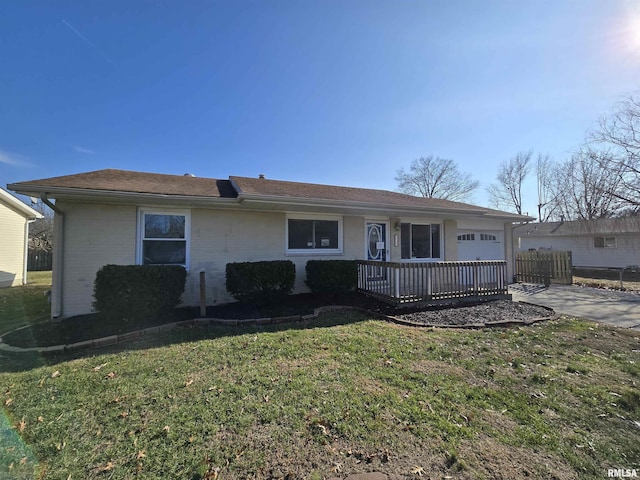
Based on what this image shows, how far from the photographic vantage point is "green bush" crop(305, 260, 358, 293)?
26.7ft

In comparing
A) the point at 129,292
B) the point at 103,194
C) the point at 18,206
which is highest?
the point at 18,206

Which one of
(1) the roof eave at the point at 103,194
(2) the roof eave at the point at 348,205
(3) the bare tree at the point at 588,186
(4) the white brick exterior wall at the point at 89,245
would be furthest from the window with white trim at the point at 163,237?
(3) the bare tree at the point at 588,186

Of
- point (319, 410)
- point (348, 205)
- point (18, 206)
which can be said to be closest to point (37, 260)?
point (18, 206)

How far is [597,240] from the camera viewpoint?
22016mm

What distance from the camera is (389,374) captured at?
375 cm

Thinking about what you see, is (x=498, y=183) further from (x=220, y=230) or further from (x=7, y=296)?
(x=7, y=296)

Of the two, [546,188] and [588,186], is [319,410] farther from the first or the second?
[546,188]

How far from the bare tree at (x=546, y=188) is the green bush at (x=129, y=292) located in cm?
3633

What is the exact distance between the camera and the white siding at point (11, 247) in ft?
41.9

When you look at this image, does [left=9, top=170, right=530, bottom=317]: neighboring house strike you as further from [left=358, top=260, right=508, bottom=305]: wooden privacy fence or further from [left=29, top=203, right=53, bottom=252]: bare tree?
[left=29, top=203, right=53, bottom=252]: bare tree

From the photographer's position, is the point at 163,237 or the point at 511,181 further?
the point at 511,181

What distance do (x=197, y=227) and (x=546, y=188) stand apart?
1460 inches

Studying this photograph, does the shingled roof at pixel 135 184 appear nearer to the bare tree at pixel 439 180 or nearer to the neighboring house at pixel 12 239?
the neighboring house at pixel 12 239

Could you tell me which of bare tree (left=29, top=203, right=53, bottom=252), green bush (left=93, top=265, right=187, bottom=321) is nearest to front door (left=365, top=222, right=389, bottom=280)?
green bush (left=93, top=265, right=187, bottom=321)
